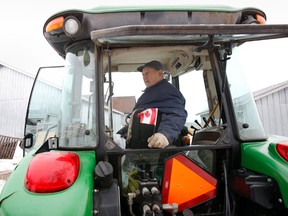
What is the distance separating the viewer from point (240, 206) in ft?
6.92

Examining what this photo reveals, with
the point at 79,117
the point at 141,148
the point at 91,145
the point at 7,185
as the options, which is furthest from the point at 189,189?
the point at 7,185

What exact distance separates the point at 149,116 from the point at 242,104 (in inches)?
27.1

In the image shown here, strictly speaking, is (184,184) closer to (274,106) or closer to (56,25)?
(56,25)

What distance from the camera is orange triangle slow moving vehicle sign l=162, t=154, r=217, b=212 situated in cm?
188

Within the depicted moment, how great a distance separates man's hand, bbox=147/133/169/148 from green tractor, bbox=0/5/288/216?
0.15ft

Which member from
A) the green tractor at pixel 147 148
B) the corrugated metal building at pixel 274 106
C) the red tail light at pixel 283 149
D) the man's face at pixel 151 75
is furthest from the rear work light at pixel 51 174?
the corrugated metal building at pixel 274 106

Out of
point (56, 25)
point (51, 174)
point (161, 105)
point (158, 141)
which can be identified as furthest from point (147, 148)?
point (56, 25)

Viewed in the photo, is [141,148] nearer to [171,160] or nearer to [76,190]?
[171,160]

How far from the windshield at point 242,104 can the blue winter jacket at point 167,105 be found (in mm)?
389

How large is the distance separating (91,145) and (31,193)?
452 millimetres

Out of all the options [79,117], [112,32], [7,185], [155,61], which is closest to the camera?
[112,32]

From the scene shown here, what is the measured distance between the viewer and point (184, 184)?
75.0 inches

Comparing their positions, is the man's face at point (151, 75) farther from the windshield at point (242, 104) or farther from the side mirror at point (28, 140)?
the side mirror at point (28, 140)

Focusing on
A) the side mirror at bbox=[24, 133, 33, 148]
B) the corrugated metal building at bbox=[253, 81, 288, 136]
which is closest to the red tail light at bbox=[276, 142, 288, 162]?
the side mirror at bbox=[24, 133, 33, 148]
